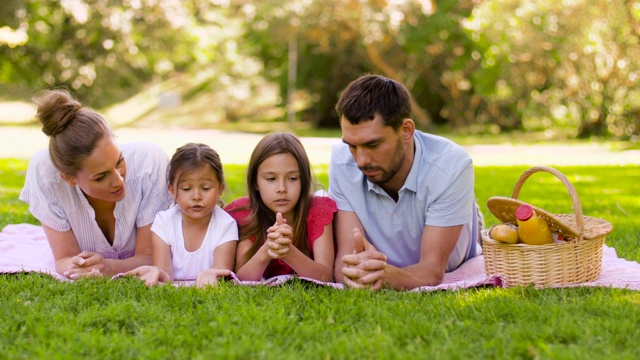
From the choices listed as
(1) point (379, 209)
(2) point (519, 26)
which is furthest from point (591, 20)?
(1) point (379, 209)

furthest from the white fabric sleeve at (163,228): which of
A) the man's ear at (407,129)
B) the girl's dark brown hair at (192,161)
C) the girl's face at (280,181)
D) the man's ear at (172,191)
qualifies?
the man's ear at (407,129)

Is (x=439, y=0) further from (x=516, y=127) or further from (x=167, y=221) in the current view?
(x=167, y=221)

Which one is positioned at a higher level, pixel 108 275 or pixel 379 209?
pixel 379 209

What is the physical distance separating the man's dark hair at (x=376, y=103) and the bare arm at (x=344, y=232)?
26.8 inches

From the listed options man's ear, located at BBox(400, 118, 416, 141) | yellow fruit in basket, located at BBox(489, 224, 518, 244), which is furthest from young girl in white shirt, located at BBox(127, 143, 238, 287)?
yellow fruit in basket, located at BBox(489, 224, 518, 244)

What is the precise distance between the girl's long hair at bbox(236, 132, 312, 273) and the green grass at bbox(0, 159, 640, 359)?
0.42m

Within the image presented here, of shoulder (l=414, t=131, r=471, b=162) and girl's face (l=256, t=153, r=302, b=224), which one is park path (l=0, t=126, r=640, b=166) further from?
girl's face (l=256, t=153, r=302, b=224)

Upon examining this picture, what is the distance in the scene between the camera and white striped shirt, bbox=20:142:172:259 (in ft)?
15.5

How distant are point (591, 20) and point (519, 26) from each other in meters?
1.90

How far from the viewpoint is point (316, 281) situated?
4.26 m

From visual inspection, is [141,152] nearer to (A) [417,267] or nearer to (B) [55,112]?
(B) [55,112]

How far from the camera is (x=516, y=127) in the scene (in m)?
22.5

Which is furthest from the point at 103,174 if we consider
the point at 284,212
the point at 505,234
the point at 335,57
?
A: the point at 335,57

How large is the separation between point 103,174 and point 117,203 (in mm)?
466
